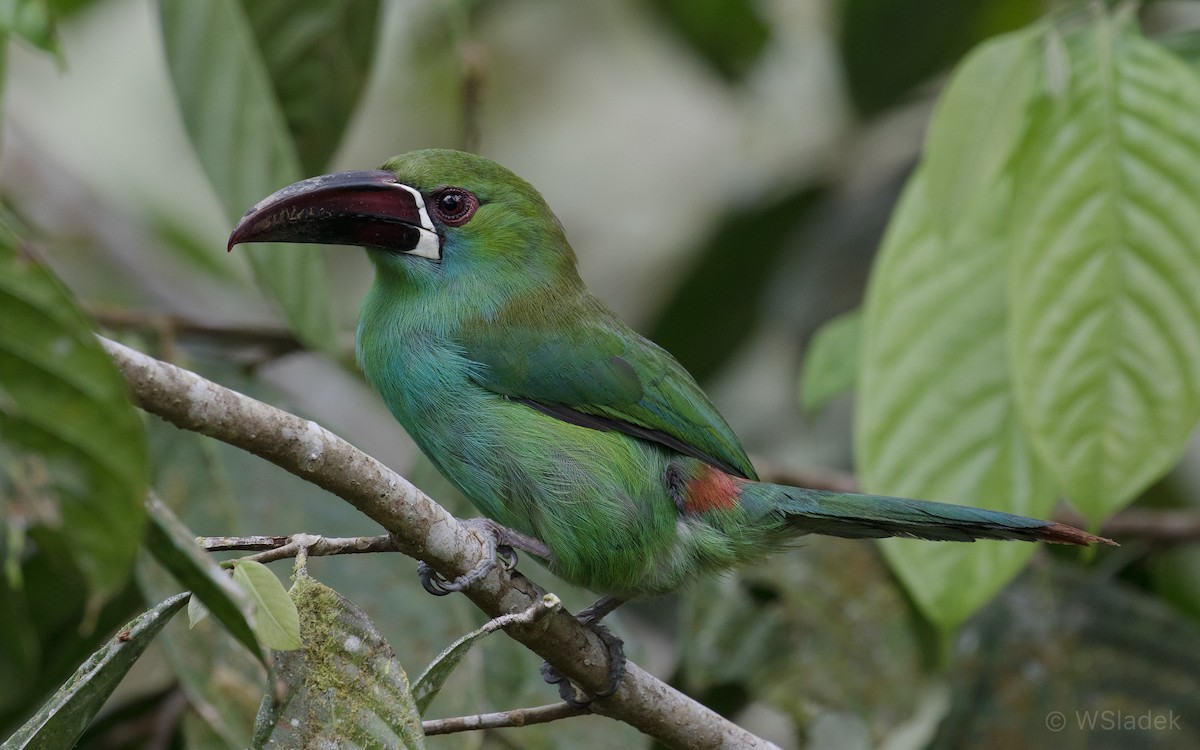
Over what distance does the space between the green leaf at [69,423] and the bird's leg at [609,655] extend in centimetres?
94

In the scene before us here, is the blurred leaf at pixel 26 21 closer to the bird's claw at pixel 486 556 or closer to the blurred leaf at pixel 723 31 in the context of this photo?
the bird's claw at pixel 486 556

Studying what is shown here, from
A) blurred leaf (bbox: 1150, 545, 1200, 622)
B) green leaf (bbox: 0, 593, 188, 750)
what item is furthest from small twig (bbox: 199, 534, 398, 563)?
blurred leaf (bbox: 1150, 545, 1200, 622)

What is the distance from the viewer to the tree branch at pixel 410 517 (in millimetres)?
1463

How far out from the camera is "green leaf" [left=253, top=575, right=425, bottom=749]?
4.97ft

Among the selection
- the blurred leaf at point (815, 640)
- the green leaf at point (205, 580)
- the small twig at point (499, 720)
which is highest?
the green leaf at point (205, 580)

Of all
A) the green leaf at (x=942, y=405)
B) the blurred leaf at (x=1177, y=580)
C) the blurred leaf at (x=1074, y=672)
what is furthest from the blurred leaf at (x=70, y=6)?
the blurred leaf at (x=1177, y=580)

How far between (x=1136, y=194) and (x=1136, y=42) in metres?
0.35

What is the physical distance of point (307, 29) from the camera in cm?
328

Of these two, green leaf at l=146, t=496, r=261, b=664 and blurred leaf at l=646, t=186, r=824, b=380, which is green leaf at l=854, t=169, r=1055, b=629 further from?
blurred leaf at l=646, t=186, r=824, b=380

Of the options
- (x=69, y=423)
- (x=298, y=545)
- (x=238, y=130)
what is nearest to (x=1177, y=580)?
(x=238, y=130)

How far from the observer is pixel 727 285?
16.5 ft

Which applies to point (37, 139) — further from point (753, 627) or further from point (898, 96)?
point (753, 627)

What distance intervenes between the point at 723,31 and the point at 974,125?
262 centimetres

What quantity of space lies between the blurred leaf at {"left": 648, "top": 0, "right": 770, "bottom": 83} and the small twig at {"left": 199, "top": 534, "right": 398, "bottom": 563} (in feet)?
11.7
